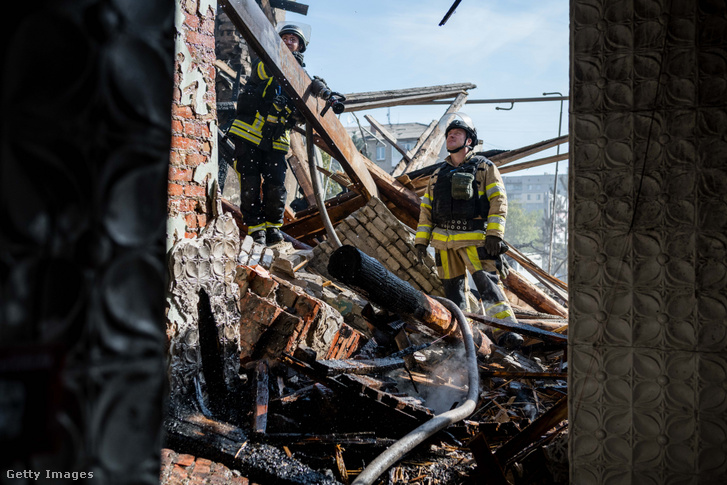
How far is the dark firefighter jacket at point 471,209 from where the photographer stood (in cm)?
546

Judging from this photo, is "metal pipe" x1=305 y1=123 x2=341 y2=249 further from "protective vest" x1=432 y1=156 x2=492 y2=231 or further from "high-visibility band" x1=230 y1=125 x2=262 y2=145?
"protective vest" x1=432 y1=156 x2=492 y2=231

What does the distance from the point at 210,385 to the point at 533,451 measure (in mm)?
1806

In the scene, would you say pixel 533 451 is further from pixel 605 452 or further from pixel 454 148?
pixel 454 148

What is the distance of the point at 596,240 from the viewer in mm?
1650

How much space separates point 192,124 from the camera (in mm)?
3184

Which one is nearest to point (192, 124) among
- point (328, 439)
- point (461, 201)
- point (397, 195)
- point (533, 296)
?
point (328, 439)

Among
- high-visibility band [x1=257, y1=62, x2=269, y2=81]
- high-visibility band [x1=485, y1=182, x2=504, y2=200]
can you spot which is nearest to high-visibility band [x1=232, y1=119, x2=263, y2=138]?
high-visibility band [x1=257, y1=62, x2=269, y2=81]

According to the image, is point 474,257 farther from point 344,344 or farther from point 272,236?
point 272,236

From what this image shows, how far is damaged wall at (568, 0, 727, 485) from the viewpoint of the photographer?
1568mm

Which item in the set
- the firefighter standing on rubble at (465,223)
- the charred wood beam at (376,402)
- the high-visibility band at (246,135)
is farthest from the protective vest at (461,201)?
the charred wood beam at (376,402)

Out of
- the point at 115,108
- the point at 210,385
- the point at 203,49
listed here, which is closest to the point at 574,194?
the point at 115,108

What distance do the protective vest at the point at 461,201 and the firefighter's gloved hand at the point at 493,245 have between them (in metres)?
0.25

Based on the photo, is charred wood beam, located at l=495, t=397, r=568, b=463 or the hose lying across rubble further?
charred wood beam, located at l=495, t=397, r=568, b=463

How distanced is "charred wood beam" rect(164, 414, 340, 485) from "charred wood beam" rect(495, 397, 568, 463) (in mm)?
795
